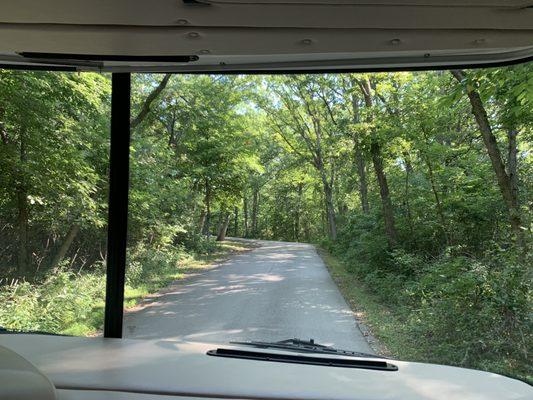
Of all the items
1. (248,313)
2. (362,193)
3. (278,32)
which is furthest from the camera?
(362,193)

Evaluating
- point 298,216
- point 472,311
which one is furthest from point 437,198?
point 298,216

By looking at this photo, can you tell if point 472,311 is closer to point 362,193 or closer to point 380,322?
point 380,322

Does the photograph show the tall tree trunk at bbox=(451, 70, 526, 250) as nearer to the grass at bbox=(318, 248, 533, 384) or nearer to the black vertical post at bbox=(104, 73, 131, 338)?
the grass at bbox=(318, 248, 533, 384)

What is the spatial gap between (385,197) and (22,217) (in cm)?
845

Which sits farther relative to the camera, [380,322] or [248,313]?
[380,322]

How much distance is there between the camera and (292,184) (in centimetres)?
3209

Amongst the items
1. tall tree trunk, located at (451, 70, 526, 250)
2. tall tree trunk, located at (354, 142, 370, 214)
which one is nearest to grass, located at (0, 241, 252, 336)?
tall tree trunk, located at (451, 70, 526, 250)

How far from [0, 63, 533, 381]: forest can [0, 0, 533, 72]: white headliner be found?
0.89 metres

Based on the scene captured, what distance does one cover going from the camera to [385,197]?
12.0 meters

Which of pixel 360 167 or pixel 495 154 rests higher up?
pixel 360 167

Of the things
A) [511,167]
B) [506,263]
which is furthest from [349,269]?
[506,263]

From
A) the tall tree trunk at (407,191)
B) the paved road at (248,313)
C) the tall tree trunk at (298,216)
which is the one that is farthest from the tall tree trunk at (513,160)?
the tall tree trunk at (298,216)

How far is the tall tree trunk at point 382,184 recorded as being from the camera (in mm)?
11133

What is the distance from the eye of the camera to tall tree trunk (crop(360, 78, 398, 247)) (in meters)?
11.1
